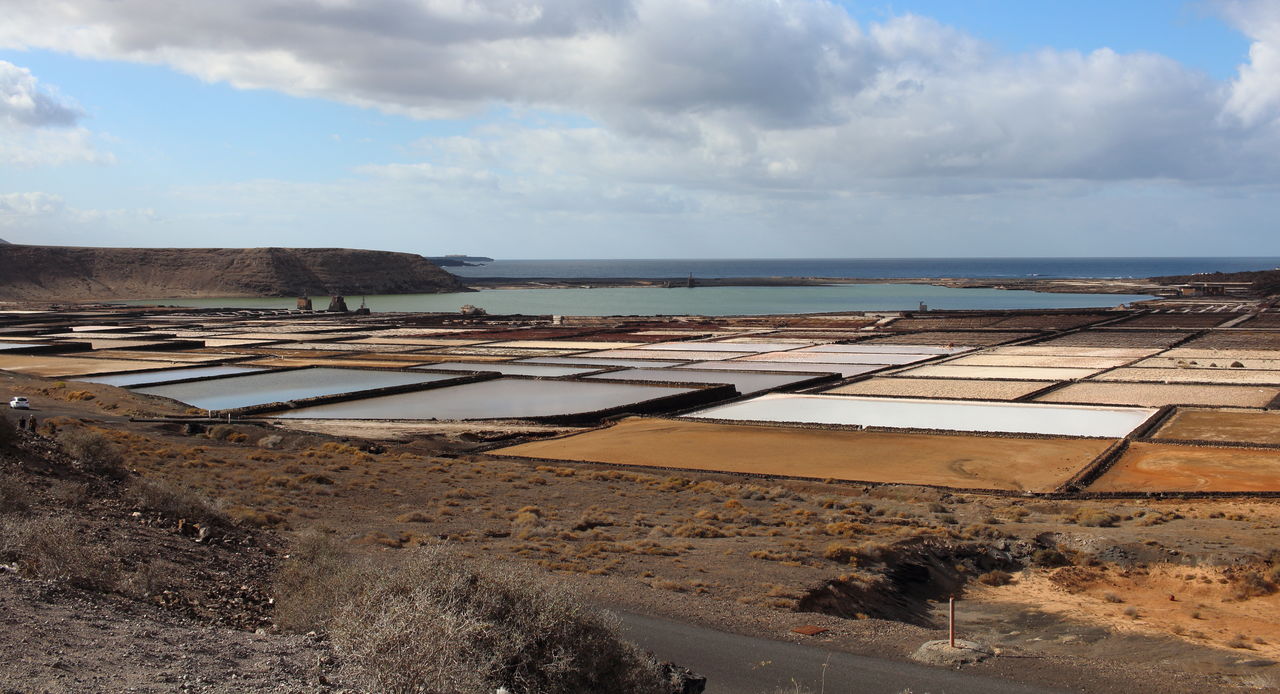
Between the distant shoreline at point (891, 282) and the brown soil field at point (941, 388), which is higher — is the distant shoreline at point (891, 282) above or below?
above

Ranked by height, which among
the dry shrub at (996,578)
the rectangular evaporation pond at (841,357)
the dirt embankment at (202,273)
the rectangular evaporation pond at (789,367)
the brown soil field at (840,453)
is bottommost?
the dry shrub at (996,578)

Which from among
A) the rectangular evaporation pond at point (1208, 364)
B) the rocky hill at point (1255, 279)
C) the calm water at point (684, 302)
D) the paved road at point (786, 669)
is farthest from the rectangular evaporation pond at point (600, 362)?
the rocky hill at point (1255, 279)

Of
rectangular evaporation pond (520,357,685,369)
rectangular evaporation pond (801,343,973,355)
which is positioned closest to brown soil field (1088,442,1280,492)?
rectangular evaporation pond (520,357,685,369)

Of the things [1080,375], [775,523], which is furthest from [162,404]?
[1080,375]

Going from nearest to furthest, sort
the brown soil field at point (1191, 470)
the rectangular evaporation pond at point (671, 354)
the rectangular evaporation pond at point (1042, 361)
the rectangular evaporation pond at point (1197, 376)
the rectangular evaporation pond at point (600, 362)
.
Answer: the brown soil field at point (1191, 470)
the rectangular evaporation pond at point (1197, 376)
the rectangular evaporation pond at point (1042, 361)
the rectangular evaporation pond at point (600, 362)
the rectangular evaporation pond at point (671, 354)

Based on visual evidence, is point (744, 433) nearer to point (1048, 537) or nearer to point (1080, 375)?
point (1048, 537)

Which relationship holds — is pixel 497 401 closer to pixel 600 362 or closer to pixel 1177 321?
pixel 600 362

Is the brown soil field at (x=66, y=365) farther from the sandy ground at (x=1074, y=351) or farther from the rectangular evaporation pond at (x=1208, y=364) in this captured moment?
the rectangular evaporation pond at (x=1208, y=364)

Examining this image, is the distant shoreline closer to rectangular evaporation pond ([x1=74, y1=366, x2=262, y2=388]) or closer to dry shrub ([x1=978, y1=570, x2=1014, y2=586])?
rectangular evaporation pond ([x1=74, y1=366, x2=262, y2=388])
